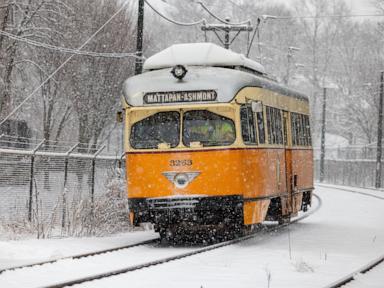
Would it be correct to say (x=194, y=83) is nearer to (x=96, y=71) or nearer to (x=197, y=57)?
(x=197, y=57)

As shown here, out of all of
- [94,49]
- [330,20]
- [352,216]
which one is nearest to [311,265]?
[352,216]

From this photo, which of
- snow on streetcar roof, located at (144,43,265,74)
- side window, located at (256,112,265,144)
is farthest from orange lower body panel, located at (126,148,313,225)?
snow on streetcar roof, located at (144,43,265,74)

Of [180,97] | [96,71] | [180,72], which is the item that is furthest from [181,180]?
[96,71]

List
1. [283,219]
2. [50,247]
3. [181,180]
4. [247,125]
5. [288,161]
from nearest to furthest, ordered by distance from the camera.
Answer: [50,247] < [181,180] < [247,125] < [288,161] < [283,219]

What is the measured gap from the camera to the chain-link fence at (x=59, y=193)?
18.3 meters

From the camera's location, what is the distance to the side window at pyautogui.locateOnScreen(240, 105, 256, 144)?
16672 mm

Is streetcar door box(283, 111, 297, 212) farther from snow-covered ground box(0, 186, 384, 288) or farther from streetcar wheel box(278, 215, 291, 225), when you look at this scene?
snow-covered ground box(0, 186, 384, 288)

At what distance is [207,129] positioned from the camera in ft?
54.4

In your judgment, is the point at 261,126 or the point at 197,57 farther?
the point at 261,126

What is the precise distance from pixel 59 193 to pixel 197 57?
530cm

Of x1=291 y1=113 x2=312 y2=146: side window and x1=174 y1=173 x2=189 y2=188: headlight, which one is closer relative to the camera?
x1=174 y1=173 x2=189 y2=188: headlight

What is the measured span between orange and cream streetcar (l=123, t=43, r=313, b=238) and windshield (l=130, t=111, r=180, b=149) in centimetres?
2

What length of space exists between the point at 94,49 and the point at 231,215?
25293 millimetres

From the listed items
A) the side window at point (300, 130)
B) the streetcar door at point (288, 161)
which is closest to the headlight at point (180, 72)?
the streetcar door at point (288, 161)
